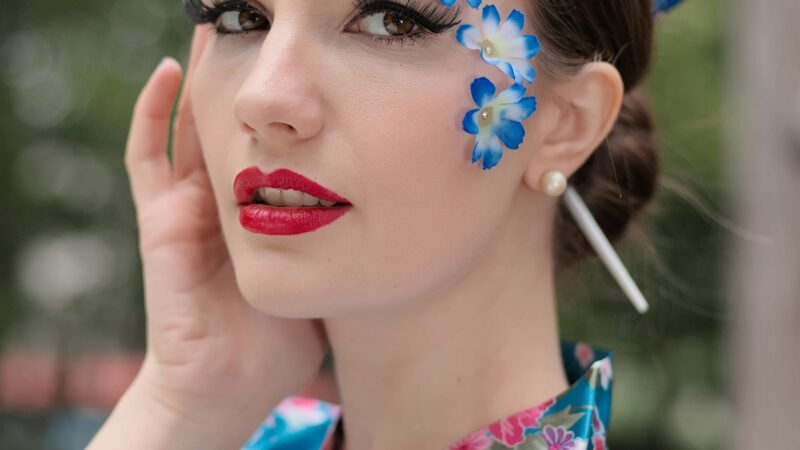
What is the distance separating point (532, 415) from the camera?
130cm

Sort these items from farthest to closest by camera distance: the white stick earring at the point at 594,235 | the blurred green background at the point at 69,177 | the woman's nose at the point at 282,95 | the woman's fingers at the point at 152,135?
1. the blurred green background at the point at 69,177
2. the woman's fingers at the point at 152,135
3. the white stick earring at the point at 594,235
4. the woman's nose at the point at 282,95

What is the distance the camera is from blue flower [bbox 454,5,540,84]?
1.19 meters

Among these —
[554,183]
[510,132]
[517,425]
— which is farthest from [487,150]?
[517,425]

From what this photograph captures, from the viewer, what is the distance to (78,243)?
4.34 m

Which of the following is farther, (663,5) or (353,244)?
(663,5)

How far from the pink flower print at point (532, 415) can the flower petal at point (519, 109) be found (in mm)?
358

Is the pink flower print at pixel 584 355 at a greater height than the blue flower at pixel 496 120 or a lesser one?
lesser

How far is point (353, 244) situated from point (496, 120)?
22 centimetres

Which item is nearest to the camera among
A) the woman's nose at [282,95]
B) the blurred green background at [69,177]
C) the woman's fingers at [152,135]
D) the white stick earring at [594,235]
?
the woman's nose at [282,95]

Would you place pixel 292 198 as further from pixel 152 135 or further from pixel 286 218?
pixel 152 135

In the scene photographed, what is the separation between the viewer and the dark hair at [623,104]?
1282 mm

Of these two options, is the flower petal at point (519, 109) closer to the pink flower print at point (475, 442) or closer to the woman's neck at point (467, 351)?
the woman's neck at point (467, 351)

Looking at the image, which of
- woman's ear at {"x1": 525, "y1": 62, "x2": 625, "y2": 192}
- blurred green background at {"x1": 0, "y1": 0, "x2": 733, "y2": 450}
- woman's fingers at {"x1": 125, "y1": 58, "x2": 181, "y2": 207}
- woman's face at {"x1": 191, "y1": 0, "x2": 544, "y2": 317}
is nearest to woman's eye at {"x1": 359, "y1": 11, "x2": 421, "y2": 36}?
woman's face at {"x1": 191, "y1": 0, "x2": 544, "y2": 317}

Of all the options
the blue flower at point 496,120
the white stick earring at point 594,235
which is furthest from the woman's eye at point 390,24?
the white stick earring at point 594,235
